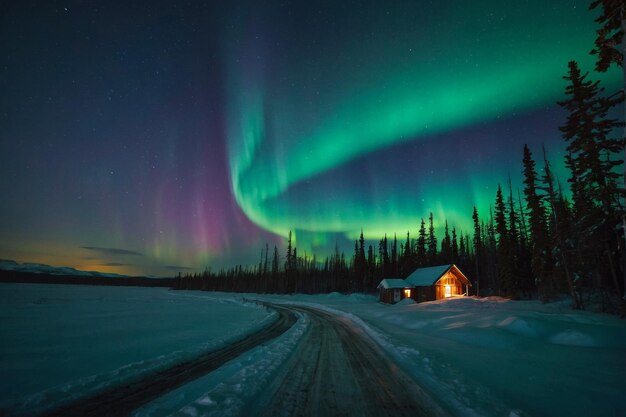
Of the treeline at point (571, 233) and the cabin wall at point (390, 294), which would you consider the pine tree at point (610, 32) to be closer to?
the treeline at point (571, 233)

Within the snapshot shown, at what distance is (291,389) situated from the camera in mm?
6594

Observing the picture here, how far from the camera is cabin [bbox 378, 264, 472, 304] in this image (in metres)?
43.4

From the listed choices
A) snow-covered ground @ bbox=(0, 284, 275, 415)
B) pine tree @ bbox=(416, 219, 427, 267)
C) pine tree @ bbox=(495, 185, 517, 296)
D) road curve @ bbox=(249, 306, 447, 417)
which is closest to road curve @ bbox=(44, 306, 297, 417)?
snow-covered ground @ bbox=(0, 284, 275, 415)

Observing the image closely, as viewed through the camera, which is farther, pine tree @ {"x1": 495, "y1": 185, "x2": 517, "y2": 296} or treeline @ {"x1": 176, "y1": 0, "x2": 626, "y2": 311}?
pine tree @ {"x1": 495, "y1": 185, "x2": 517, "y2": 296}

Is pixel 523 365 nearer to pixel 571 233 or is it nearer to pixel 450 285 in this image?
pixel 571 233

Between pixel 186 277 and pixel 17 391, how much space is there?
165 m

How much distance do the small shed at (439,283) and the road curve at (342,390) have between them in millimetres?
36962

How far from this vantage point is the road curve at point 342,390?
213 inches

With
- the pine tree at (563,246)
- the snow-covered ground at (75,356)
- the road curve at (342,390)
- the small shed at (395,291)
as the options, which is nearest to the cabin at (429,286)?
the small shed at (395,291)

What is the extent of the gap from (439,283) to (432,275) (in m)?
2.08

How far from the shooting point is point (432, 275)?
45344mm

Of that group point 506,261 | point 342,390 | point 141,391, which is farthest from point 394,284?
point 141,391

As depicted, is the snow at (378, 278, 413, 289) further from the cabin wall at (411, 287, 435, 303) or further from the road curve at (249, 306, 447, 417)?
the road curve at (249, 306, 447, 417)

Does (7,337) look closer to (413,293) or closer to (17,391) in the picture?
(17,391)
